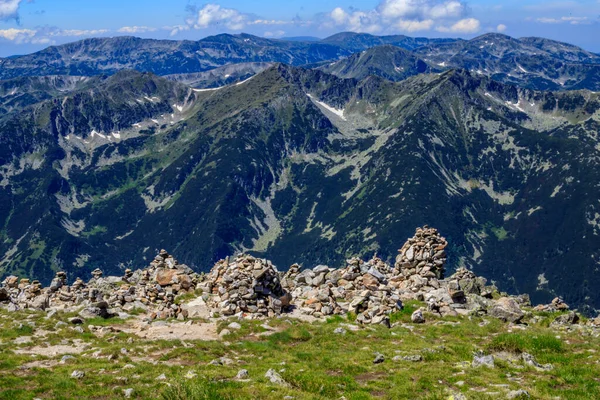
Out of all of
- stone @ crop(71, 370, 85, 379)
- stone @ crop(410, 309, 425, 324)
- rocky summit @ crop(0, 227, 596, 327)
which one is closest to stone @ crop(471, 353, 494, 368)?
stone @ crop(410, 309, 425, 324)

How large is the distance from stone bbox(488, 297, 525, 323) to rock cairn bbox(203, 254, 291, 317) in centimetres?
2025

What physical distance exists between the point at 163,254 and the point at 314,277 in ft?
69.4

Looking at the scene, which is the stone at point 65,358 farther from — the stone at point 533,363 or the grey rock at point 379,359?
the stone at point 533,363

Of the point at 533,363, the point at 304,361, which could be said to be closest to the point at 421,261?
the point at 533,363

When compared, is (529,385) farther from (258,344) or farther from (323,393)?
(258,344)

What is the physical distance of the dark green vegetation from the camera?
27.7 metres

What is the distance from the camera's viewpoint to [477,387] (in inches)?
1119

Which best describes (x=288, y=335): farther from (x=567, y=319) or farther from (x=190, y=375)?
(x=567, y=319)

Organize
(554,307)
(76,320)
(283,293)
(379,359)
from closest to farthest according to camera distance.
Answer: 1. (379,359)
2. (76,320)
3. (283,293)
4. (554,307)

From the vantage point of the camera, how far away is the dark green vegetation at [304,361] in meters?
27.7

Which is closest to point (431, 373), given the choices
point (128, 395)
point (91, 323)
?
point (128, 395)

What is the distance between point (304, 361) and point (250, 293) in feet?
53.9

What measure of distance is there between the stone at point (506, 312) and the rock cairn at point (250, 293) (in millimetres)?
20248

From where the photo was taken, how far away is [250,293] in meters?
50.1
